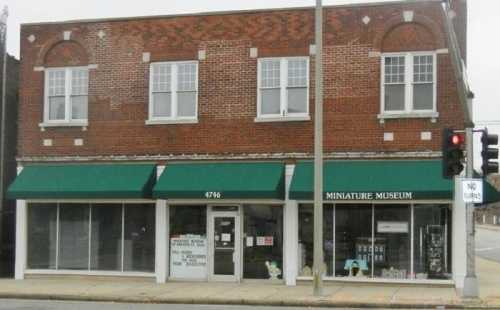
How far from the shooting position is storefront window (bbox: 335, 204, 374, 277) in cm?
2189

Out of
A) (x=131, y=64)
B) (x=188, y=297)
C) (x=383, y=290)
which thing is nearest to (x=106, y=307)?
(x=188, y=297)

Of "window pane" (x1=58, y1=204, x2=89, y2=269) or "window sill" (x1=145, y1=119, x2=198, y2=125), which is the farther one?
"window pane" (x1=58, y1=204, x2=89, y2=269)

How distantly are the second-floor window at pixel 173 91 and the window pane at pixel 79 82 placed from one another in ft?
7.53

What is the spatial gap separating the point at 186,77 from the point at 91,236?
5.82 metres

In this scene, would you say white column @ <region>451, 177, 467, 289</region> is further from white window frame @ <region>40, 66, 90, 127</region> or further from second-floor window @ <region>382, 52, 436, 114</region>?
white window frame @ <region>40, 66, 90, 127</region>

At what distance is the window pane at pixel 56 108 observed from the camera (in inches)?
969

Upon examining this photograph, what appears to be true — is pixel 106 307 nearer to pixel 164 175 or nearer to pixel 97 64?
pixel 164 175

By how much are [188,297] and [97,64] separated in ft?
29.1

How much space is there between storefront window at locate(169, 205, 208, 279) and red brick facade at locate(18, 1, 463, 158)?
1897mm

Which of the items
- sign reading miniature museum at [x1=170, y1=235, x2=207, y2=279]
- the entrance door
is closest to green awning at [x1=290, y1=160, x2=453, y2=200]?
the entrance door

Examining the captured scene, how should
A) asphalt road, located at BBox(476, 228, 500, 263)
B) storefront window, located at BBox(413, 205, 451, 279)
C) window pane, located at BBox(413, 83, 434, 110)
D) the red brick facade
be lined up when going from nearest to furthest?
storefront window, located at BBox(413, 205, 451, 279), window pane, located at BBox(413, 83, 434, 110), the red brick facade, asphalt road, located at BBox(476, 228, 500, 263)

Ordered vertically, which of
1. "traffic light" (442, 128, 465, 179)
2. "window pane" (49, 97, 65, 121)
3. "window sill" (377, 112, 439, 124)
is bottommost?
"traffic light" (442, 128, 465, 179)

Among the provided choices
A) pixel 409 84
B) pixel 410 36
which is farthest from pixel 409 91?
pixel 410 36

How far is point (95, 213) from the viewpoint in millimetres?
24062
